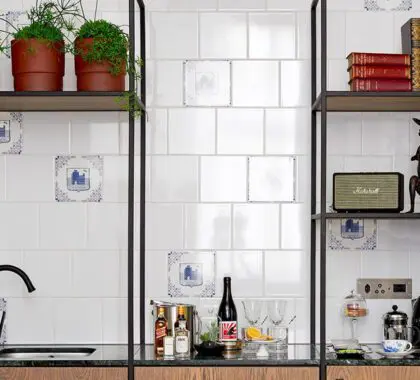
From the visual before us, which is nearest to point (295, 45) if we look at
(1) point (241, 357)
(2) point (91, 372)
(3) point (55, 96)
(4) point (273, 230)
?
(4) point (273, 230)

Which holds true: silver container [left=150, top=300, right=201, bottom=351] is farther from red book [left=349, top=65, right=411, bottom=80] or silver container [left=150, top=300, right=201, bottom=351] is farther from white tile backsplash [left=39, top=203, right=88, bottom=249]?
red book [left=349, top=65, right=411, bottom=80]

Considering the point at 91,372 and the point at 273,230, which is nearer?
the point at 91,372

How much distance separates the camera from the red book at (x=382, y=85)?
9.63 feet

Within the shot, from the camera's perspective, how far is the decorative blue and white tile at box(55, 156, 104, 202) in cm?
323

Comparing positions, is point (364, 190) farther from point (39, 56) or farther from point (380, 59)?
point (39, 56)

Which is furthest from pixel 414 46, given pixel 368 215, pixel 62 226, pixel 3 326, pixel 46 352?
pixel 3 326

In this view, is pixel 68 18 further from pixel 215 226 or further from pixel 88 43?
pixel 215 226

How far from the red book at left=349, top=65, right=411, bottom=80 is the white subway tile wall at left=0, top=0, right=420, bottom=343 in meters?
0.31

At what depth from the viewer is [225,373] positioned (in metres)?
2.80

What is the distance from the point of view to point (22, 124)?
3252 millimetres

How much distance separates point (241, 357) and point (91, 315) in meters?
0.70

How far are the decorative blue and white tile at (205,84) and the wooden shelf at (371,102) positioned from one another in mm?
386

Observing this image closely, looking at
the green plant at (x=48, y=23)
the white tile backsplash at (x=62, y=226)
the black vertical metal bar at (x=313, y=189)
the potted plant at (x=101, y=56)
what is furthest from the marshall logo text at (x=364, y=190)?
the green plant at (x=48, y=23)

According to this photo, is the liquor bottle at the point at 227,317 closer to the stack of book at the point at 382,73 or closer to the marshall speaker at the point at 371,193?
the marshall speaker at the point at 371,193
